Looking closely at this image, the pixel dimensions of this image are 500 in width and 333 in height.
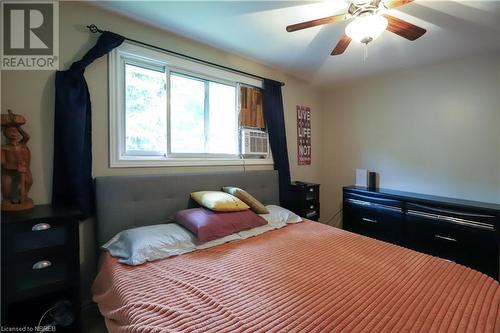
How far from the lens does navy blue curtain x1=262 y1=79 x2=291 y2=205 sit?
302cm

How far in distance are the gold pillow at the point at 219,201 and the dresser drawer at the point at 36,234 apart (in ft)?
3.08

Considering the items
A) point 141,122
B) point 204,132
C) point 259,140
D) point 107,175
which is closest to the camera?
point 107,175

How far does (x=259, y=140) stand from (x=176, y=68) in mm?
1274

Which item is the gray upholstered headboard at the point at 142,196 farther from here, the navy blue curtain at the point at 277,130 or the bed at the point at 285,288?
the navy blue curtain at the point at 277,130

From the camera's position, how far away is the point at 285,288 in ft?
3.99

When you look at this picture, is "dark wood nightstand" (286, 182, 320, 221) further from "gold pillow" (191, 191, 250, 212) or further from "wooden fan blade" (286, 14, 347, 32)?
"wooden fan blade" (286, 14, 347, 32)

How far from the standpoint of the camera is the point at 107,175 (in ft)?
6.31

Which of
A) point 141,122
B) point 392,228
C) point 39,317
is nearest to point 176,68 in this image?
point 141,122

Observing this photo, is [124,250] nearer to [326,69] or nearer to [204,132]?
[204,132]

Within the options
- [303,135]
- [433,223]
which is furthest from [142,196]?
[433,223]

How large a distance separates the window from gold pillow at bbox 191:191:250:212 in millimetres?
428

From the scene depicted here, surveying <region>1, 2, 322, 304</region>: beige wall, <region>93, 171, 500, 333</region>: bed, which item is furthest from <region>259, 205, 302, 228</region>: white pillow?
<region>1, 2, 322, 304</region>: beige wall

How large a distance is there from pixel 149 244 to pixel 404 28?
227 centimetres

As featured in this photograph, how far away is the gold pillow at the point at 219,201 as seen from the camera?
2020 mm
